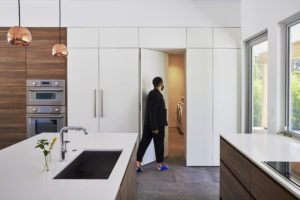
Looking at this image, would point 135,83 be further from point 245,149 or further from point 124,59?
point 245,149

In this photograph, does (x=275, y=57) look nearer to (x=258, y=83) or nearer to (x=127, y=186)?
(x=258, y=83)

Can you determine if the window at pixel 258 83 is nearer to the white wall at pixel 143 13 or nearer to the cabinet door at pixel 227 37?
the cabinet door at pixel 227 37

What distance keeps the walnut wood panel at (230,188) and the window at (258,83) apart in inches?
41.0

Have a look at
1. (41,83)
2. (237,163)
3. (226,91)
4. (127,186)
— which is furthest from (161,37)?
(127,186)

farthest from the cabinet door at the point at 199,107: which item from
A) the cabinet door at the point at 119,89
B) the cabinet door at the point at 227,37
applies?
the cabinet door at the point at 119,89

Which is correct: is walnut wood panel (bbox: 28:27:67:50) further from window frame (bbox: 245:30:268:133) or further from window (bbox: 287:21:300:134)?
window (bbox: 287:21:300:134)

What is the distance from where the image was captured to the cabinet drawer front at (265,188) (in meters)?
1.25

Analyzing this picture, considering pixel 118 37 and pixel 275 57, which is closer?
pixel 275 57

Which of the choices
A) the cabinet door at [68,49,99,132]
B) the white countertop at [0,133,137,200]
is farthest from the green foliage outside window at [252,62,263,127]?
the cabinet door at [68,49,99,132]

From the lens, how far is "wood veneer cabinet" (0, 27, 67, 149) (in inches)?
153

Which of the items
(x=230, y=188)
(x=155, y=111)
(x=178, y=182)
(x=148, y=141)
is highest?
(x=155, y=111)

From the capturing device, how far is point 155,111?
3.60 metres

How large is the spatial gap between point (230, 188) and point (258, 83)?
1695 mm

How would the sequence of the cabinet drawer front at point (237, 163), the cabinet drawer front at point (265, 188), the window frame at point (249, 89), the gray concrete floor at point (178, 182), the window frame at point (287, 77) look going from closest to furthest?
the cabinet drawer front at point (265, 188)
the cabinet drawer front at point (237, 163)
the window frame at point (287, 77)
the gray concrete floor at point (178, 182)
the window frame at point (249, 89)
